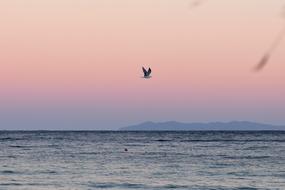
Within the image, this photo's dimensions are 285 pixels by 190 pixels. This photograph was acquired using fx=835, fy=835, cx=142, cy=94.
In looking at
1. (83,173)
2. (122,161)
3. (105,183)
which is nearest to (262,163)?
(122,161)

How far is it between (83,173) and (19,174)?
4958mm

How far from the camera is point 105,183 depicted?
56.5 metres

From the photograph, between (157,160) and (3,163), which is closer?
(3,163)

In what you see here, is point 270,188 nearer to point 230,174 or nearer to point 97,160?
point 230,174

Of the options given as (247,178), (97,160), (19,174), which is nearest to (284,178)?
(247,178)

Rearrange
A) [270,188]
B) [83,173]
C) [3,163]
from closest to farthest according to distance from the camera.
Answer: [270,188] < [83,173] < [3,163]

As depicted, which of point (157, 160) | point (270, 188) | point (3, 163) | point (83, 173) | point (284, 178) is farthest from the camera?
point (157, 160)

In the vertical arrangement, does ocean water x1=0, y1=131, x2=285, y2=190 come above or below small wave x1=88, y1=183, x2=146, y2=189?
above

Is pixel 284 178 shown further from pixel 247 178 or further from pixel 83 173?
pixel 83 173

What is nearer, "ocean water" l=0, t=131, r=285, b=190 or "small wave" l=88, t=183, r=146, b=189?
"small wave" l=88, t=183, r=146, b=189

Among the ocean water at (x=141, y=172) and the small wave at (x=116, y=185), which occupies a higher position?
the ocean water at (x=141, y=172)

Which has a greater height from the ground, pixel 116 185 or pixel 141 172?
pixel 141 172

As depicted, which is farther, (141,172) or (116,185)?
(141,172)

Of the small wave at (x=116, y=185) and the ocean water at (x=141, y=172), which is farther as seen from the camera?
the ocean water at (x=141, y=172)
